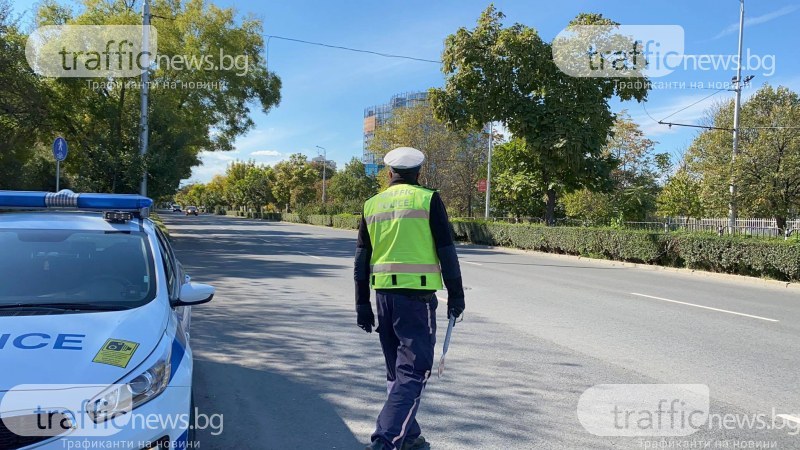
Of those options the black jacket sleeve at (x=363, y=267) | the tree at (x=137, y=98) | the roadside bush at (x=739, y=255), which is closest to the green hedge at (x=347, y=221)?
the tree at (x=137, y=98)

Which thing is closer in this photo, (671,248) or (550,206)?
(671,248)

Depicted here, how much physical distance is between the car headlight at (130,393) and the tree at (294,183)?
251 feet

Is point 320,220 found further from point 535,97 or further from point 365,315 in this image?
point 365,315

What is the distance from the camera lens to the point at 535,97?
24.6 metres

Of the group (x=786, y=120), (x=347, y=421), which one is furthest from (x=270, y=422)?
(x=786, y=120)

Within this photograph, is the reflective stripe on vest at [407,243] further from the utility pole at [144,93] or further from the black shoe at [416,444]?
the utility pole at [144,93]

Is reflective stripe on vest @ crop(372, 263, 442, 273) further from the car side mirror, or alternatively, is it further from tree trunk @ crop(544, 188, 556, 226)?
tree trunk @ crop(544, 188, 556, 226)

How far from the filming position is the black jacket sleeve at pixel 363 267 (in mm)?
3664

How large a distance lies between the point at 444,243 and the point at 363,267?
61 cm

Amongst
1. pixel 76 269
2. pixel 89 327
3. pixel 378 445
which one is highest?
pixel 76 269

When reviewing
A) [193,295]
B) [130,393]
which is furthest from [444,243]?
[130,393]

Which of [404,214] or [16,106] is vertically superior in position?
[16,106]

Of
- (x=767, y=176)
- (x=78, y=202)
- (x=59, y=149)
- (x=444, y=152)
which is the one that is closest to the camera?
(x=78, y=202)

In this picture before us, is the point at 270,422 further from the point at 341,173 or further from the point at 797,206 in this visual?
the point at 341,173
